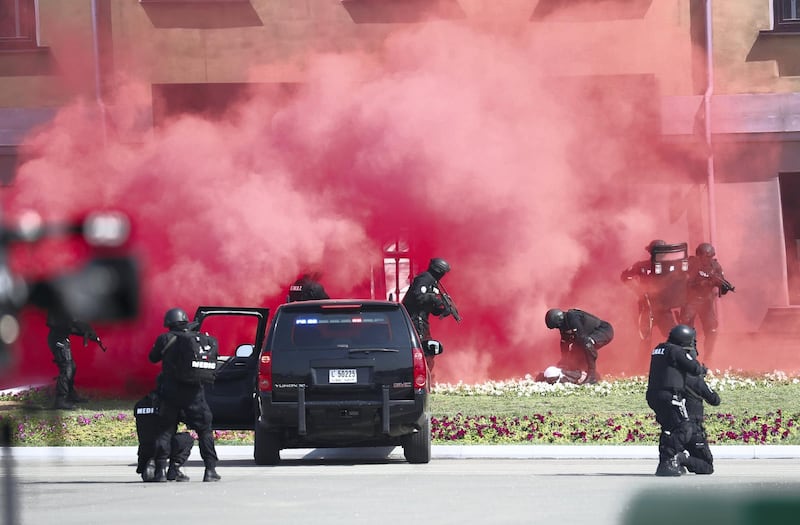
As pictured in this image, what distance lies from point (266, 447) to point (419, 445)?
1440 mm

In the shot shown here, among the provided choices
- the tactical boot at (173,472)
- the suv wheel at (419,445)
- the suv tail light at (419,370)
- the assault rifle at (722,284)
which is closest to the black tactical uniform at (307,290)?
the assault rifle at (722,284)

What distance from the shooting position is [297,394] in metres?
14.6

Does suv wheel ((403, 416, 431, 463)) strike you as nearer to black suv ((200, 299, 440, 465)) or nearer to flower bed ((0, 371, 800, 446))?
black suv ((200, 299, 440, 465))

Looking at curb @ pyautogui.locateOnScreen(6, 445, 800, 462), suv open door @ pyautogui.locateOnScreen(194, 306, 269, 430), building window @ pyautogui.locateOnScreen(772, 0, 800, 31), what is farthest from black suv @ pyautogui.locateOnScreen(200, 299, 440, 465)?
building window @ pyautogui.locateOnScreen(772, 0, 800, 31)

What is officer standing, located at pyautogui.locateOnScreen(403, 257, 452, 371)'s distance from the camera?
2044cm

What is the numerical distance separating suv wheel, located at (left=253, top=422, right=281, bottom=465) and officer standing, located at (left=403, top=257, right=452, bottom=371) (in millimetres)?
5232

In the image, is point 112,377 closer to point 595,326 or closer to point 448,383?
point 448,383

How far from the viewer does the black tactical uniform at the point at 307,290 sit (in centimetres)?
2147

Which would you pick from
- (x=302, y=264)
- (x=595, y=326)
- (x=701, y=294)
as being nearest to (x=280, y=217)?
(x=302, y=264)

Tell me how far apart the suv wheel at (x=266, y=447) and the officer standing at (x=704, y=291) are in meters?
9.85

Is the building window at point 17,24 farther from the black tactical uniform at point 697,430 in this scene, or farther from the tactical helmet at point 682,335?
the black tactical uniform at point 697,430

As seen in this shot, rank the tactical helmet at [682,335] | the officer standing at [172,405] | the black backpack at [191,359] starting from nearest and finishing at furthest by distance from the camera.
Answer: the black backpack at [191,359], the officer standing at [172,405], the tactical helmet at [682,335]

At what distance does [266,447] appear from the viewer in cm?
1523

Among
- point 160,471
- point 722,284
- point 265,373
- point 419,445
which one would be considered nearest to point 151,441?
point 160,471
